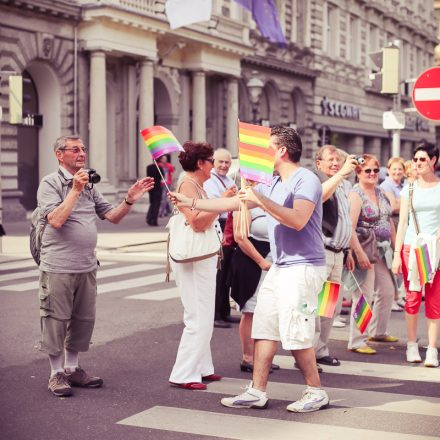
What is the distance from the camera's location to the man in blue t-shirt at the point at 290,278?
19.6ft

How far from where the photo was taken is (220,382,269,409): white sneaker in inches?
239

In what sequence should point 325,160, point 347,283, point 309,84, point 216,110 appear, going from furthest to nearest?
1. point 309,84
2. point 216,110
3. point 347,283
4. point 325,160

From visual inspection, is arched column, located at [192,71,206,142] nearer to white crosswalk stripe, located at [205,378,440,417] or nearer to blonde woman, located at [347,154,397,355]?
blonde woman, located at [347,154,397,355]

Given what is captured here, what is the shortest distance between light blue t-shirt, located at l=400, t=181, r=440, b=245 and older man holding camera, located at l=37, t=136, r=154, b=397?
94.9 inches

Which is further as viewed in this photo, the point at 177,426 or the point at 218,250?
the point at 218,250

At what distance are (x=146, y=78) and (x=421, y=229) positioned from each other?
22.0 meters

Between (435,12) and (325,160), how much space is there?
202 feet

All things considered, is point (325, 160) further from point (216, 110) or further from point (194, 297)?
point (216, 110)

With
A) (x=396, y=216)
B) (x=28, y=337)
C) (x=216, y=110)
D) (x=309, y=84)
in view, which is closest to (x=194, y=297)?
(x=28, y=337)

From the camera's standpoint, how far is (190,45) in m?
32.0

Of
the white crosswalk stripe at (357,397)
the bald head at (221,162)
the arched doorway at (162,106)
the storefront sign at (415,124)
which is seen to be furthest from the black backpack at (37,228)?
the storefront sign at (415,124)

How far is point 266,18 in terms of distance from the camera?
2334cm

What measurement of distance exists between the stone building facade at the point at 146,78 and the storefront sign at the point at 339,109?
0.19 ft

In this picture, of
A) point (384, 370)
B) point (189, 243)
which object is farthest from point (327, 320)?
point (189, 243)
